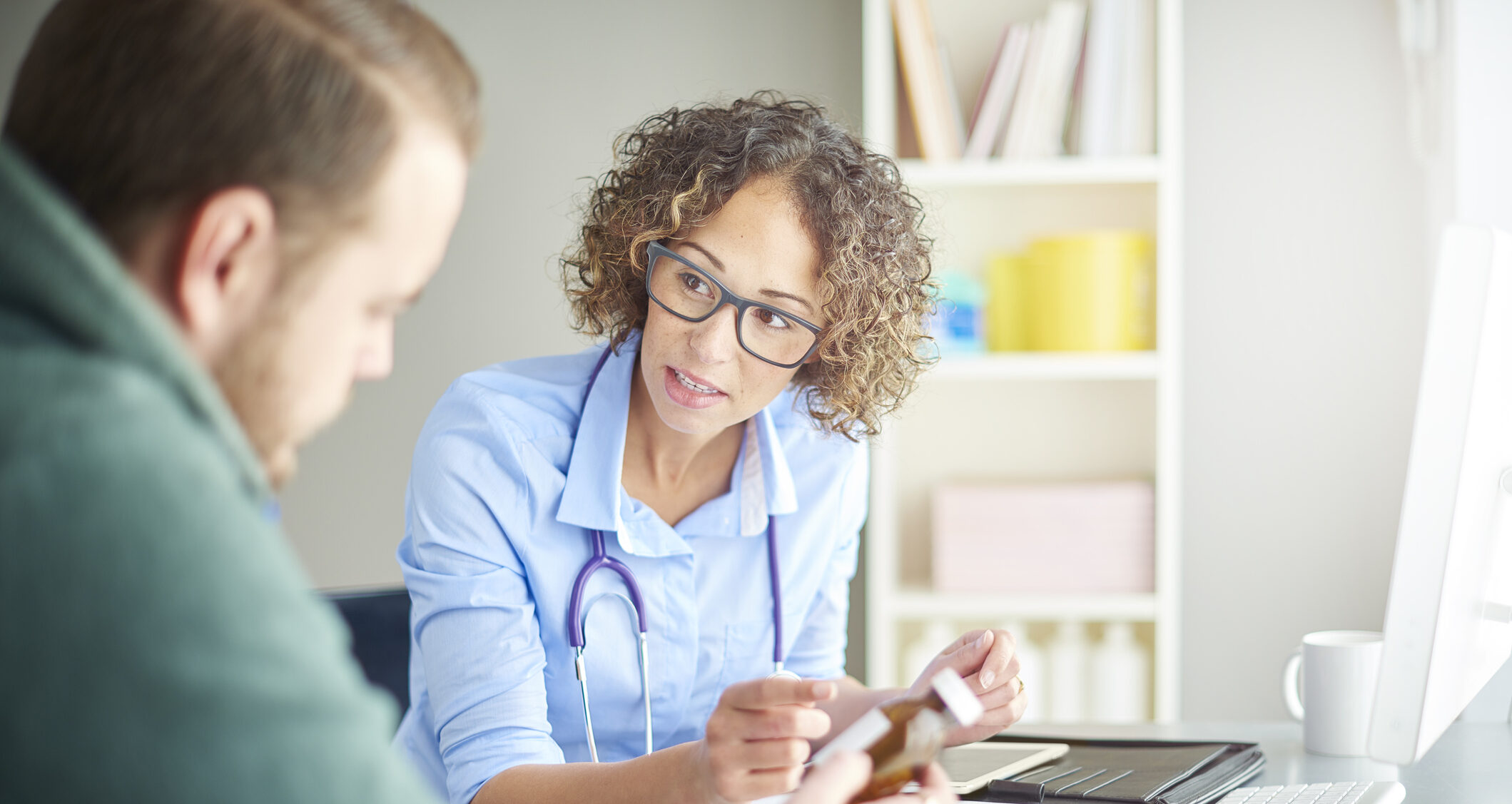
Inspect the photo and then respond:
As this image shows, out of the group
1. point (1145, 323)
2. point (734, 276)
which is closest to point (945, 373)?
point (1145, 323)

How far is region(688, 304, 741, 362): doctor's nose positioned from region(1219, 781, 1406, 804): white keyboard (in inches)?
27.1

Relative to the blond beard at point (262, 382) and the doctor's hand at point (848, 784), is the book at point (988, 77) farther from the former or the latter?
the blond beard at point (262, 382)

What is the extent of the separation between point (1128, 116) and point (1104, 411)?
635 millimetres

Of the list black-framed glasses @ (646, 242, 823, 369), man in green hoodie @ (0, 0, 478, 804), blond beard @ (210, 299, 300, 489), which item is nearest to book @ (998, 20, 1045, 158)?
black-framed glasses @ (646, 242, 823, 369)

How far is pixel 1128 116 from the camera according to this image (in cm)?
224

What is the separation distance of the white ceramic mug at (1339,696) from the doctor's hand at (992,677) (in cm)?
37

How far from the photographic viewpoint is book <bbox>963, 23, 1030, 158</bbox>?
7.39ft

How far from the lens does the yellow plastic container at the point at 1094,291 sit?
2.25 metres

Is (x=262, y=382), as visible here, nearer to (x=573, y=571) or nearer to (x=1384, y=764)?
(x=573, y=571)

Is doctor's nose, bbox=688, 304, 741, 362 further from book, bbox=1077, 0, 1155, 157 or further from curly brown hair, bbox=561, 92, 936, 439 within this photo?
book, bbox=1077, 0, 1155, 157

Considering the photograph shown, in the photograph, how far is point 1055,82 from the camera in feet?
7.34

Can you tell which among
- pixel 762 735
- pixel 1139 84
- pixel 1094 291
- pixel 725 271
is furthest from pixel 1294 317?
pixel 762 735

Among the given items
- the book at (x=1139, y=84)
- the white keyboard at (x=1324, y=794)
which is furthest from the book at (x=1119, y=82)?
the white keyboard at (x=1324, y=794)

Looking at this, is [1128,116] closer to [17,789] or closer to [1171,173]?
[1171,173]
